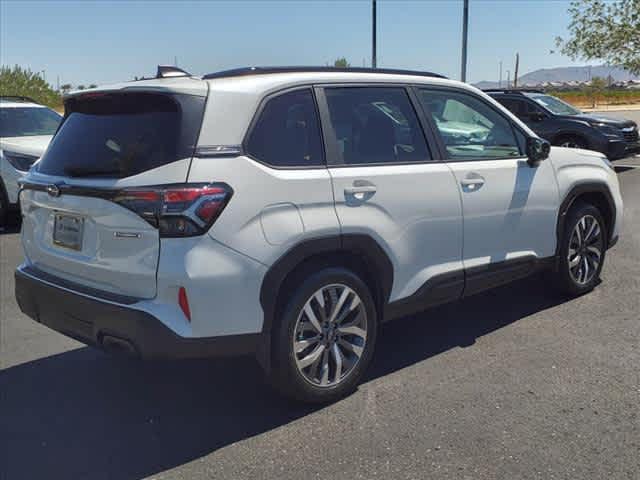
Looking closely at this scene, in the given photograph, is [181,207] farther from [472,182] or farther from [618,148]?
[618,148]

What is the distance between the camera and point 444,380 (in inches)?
154

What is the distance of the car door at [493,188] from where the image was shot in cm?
423

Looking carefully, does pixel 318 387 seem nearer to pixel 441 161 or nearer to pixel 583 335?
pixel 441 161

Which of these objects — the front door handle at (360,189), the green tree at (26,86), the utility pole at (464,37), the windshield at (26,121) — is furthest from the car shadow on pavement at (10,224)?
the green tree at (26,86)

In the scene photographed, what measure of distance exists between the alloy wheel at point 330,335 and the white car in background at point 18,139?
236 inches

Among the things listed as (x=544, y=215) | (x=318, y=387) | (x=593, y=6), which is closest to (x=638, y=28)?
(x=593, y=6)

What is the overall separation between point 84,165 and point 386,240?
5.58 feet

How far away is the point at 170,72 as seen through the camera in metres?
3.61

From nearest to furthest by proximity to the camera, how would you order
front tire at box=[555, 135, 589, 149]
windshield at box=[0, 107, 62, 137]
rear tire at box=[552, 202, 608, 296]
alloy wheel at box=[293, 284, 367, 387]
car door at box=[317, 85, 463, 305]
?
alloy wheel at box=[293, 284, 367, 387]
car door at box=[317, 85, 463, 305]
rear tire at box=[552, 202, 608, 296]
windshield at box=[0, 107, 62, 137]
front tire at box=[555, 135, 589, 149]

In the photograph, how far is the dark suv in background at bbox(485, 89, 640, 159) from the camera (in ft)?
43.4

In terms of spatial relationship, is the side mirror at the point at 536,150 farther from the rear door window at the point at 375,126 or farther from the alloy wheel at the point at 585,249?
the rear door window at the point at 375,126

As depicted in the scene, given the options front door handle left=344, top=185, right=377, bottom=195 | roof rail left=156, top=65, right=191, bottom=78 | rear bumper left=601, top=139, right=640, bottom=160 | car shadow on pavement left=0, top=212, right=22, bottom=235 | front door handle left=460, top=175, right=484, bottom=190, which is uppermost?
roof rail left=156, top=65, right=191, bottom=78

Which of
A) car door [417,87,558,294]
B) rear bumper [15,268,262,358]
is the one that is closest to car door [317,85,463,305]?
car door [417,87,558,294]

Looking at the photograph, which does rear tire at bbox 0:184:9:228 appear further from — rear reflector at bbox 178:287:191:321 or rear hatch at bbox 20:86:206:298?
rear reflector at bbox 178:287:191:321
